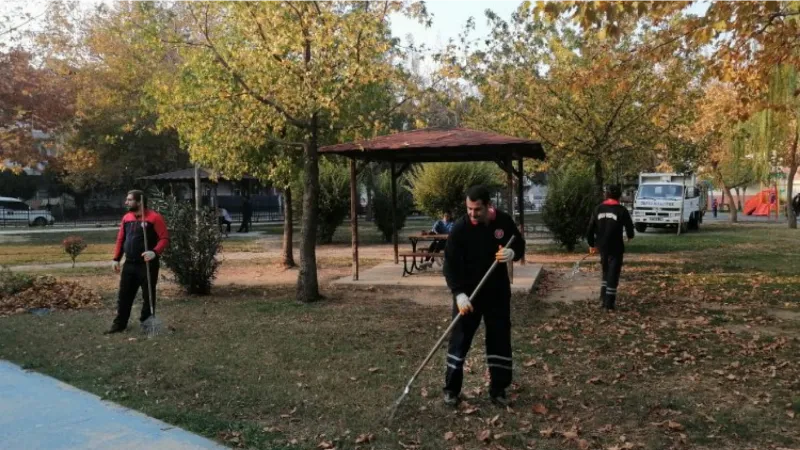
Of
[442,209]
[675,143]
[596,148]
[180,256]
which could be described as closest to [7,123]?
[442,209]

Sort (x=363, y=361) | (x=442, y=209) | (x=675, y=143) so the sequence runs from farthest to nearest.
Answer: (x=442, y=209)
(x=675, y=143)
(x=363, y=361)

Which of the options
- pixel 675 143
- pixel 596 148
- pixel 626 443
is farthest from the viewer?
pixel 675 143

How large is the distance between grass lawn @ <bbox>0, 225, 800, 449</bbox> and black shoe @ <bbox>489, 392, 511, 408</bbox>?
0.08 metres

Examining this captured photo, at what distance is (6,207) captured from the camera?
1649 inches

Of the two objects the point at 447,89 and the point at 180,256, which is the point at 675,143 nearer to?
the point at 447,89

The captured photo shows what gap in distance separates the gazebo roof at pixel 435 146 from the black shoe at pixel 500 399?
20.5 ft

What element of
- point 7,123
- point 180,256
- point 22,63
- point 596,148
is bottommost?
point 180,256

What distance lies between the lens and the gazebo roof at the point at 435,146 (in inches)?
464

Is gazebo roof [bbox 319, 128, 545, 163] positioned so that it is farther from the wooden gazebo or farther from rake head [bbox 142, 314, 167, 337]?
rake head [bbox 142, 314, 167, 337]

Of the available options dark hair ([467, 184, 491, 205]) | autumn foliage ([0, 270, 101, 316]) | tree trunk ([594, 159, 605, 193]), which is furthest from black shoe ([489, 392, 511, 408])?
tree trunk ([594, 159, 605, 193])

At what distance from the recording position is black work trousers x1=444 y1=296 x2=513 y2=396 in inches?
210

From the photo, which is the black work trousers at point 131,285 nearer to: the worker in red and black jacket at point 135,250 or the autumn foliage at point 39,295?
the worker in red and black jacket at point 135,250

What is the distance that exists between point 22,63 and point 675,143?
22.5m

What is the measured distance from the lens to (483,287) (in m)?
5.30
